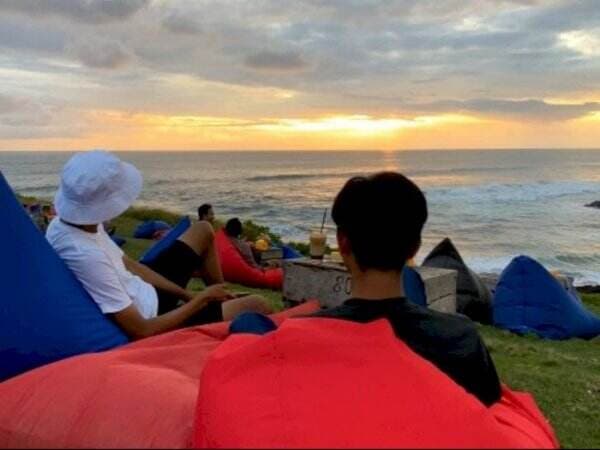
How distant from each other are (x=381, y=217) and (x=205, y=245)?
2909 mm

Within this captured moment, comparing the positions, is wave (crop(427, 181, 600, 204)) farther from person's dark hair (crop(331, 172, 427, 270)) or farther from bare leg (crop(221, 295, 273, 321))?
person's dark hair (crop(331, 172, 427, 270))

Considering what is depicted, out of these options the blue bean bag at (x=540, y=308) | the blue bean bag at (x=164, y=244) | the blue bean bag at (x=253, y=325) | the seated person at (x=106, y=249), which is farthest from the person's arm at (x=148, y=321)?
the blue bean bag at (x=540, y=308)

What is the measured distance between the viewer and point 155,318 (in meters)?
3.97

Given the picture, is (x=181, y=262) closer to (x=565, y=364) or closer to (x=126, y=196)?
(x=126, y=196)

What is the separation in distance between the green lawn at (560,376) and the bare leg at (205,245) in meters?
2.01

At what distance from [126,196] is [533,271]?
12.7 ft

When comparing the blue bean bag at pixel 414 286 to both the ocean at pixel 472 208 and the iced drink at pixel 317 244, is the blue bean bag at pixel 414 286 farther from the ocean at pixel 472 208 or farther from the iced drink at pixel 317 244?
the ocean at pixel 472 208

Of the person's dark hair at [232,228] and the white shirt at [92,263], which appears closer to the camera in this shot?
the white shirt at [92,263]

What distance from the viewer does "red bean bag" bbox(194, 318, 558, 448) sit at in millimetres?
1975

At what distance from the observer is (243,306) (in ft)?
14.1

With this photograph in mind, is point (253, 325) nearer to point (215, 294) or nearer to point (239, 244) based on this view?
point (215, 294)

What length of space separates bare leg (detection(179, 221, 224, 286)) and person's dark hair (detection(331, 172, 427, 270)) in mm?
2671

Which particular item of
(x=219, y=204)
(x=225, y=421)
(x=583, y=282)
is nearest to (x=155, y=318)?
(x=225, y=421)

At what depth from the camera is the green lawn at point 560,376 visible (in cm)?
377
